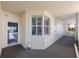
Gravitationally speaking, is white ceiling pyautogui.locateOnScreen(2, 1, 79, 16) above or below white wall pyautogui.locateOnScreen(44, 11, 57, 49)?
above

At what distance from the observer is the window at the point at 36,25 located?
779cm

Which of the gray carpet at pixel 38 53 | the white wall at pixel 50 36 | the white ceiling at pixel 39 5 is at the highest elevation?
the white ceiling at pixel 39 5

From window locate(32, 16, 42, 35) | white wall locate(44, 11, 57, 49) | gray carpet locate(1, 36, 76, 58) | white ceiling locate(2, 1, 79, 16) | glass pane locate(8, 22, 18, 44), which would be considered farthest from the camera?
glass pane locate(8, 22, 18, 44)

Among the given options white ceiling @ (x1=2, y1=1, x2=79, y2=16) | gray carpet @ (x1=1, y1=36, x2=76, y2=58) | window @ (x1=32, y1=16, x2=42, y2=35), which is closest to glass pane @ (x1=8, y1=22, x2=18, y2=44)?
gray carpet @ (x1=1, y1=36, x2=76, y2=58)

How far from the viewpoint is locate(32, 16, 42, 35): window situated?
7789 mm

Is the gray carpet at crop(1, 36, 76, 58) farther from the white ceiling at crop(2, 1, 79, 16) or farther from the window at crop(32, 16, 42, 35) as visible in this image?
the white ceiling at crop(2, 1, 79, 16)

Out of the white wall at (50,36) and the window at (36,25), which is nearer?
the window at (36,25)

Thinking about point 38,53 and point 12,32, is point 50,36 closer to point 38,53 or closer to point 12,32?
point 12,32

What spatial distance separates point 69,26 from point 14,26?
1359 centimetres

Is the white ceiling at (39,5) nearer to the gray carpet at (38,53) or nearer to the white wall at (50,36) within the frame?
the white wall at (50,36)

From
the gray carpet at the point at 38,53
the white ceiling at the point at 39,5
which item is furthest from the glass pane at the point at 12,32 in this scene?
the white ceiling at the point at 39,5

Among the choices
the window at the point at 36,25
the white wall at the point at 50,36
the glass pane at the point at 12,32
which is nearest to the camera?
the window at the point at 36,25

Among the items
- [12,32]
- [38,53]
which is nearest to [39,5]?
[38,53]

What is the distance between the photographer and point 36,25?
781cm
